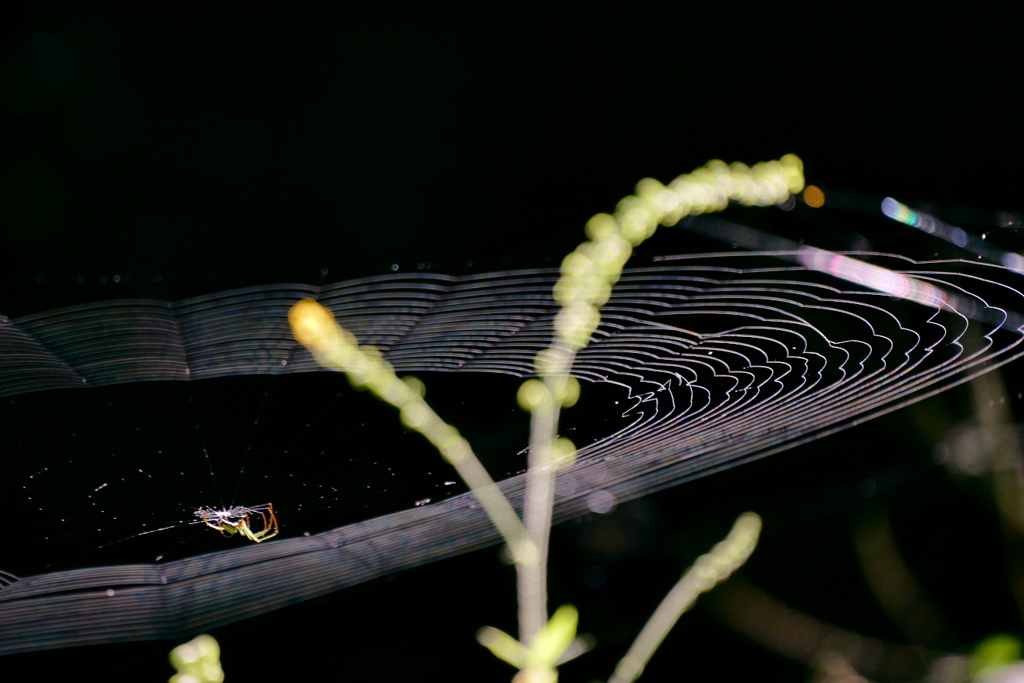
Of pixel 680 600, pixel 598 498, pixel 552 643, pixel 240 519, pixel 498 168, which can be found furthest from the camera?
pixel 498 168

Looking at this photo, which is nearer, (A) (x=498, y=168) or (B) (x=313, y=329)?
(B) (x=313, y=329)

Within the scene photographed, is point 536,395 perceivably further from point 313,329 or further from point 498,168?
point 498,168

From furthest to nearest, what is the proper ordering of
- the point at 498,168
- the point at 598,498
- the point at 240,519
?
the point at 498,168 → the point at 240,519 → the point at 598,498

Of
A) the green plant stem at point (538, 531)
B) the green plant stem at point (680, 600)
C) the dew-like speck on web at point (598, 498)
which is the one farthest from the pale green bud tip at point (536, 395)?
the dew-like speck on web at point (598, 498)

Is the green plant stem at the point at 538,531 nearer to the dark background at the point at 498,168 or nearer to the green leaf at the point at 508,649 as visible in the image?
the green leaf at the point at 508,649

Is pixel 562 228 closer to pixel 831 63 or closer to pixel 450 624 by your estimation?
pixel 831 63

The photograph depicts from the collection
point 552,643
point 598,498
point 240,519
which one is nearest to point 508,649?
point 552,643
